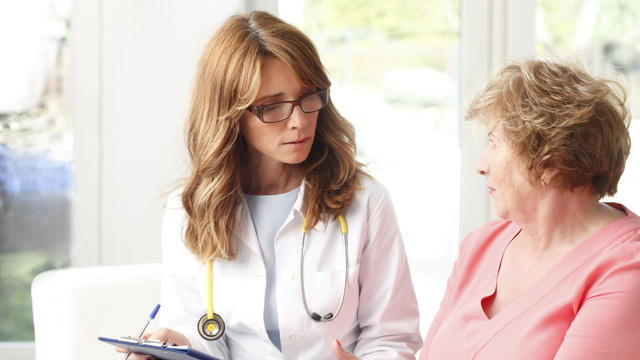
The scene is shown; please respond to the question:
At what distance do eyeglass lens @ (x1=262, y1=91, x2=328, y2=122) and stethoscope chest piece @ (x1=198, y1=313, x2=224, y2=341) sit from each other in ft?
1.74

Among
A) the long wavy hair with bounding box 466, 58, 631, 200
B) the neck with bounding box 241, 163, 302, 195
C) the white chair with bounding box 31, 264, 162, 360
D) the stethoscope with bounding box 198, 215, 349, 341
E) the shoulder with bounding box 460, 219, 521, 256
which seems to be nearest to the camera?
the long wavy hair with bounding box 466, 58, 631, 200

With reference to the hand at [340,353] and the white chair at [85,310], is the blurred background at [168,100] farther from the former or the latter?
the hand at [340,353]

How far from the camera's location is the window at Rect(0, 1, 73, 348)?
9.20 feet

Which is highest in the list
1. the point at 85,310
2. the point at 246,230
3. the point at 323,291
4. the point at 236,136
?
the point at 236,136

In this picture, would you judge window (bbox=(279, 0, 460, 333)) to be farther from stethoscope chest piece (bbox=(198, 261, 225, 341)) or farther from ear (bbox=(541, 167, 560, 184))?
ear (bbox=(541, 167, 560, 184))

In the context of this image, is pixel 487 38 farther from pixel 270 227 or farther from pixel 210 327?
pixel 210 327

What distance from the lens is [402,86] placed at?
9.46 ft

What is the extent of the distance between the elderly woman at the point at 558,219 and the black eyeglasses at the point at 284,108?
1.33ft

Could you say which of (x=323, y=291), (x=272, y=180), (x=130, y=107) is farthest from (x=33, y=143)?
(x=323, y=291)

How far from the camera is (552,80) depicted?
132 cm

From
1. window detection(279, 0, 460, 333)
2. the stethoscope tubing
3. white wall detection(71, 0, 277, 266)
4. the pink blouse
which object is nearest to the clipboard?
the stethoscope tubing

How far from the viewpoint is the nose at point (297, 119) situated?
1.63 m

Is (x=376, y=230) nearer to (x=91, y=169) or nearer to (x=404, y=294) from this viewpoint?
(x=404, y=294)

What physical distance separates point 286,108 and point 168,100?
116 cm
